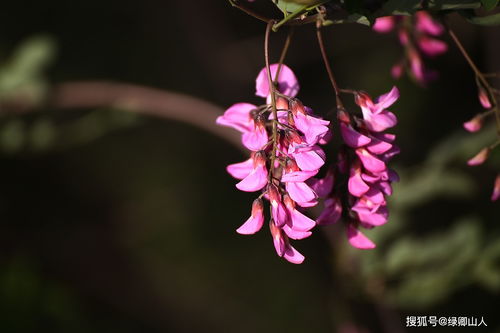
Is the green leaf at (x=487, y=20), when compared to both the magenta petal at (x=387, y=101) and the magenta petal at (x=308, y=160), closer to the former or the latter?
the magenta petal at (x=387, y=101)

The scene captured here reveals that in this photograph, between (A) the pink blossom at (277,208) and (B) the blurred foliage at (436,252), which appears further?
(B) the blurred foliage at (436,252)

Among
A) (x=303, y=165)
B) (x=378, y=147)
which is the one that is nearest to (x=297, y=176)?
(x=303, y=165)

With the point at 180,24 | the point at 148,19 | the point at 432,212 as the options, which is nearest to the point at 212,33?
the point at 180,24

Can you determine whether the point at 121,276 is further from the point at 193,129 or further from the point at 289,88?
the point at 289,88

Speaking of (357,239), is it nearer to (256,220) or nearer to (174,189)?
(256,220)

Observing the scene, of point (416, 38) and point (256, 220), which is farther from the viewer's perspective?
point (416, 38)

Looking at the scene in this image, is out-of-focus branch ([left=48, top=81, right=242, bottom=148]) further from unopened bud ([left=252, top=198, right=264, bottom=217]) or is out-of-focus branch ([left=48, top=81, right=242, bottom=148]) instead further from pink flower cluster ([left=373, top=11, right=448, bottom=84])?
unopened bud ([left=252, top=198, right=264, bottom=217])

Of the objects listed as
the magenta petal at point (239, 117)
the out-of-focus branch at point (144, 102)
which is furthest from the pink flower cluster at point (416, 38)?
the out-of-focus branch at point (144, 102)

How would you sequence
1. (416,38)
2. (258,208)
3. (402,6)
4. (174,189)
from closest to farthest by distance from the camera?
(402,6) < (258,208) < (416,38) < (174,189)
